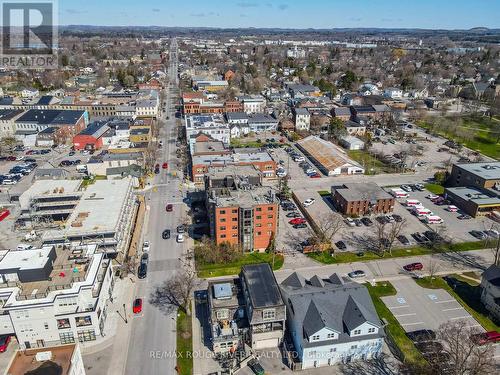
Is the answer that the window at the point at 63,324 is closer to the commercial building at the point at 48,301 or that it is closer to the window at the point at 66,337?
the commercial building at the point at 48,301

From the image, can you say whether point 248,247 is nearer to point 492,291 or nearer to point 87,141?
point 492,291

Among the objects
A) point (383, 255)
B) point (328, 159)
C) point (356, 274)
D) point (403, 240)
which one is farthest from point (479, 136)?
point (356, 274)

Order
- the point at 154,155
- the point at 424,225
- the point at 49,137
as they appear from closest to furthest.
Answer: the point at 424,225 < the point at 154,155 < the point at 49,137

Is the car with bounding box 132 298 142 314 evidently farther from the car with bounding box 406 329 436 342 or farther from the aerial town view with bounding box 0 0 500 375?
the car with bounding box 406 329 436 342

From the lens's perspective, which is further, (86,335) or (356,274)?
(356,274)

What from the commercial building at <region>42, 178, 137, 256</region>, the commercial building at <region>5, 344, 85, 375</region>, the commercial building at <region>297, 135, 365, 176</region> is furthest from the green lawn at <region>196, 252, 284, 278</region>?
the commercial building at <region>297, 135, 365, 176</region>

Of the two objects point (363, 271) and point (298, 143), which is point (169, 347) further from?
point (298, 143)

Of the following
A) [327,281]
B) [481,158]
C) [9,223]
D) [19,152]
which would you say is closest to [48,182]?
[9,223]

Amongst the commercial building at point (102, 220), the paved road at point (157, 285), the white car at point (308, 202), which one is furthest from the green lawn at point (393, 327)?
the commercial building at point (102, 220)
